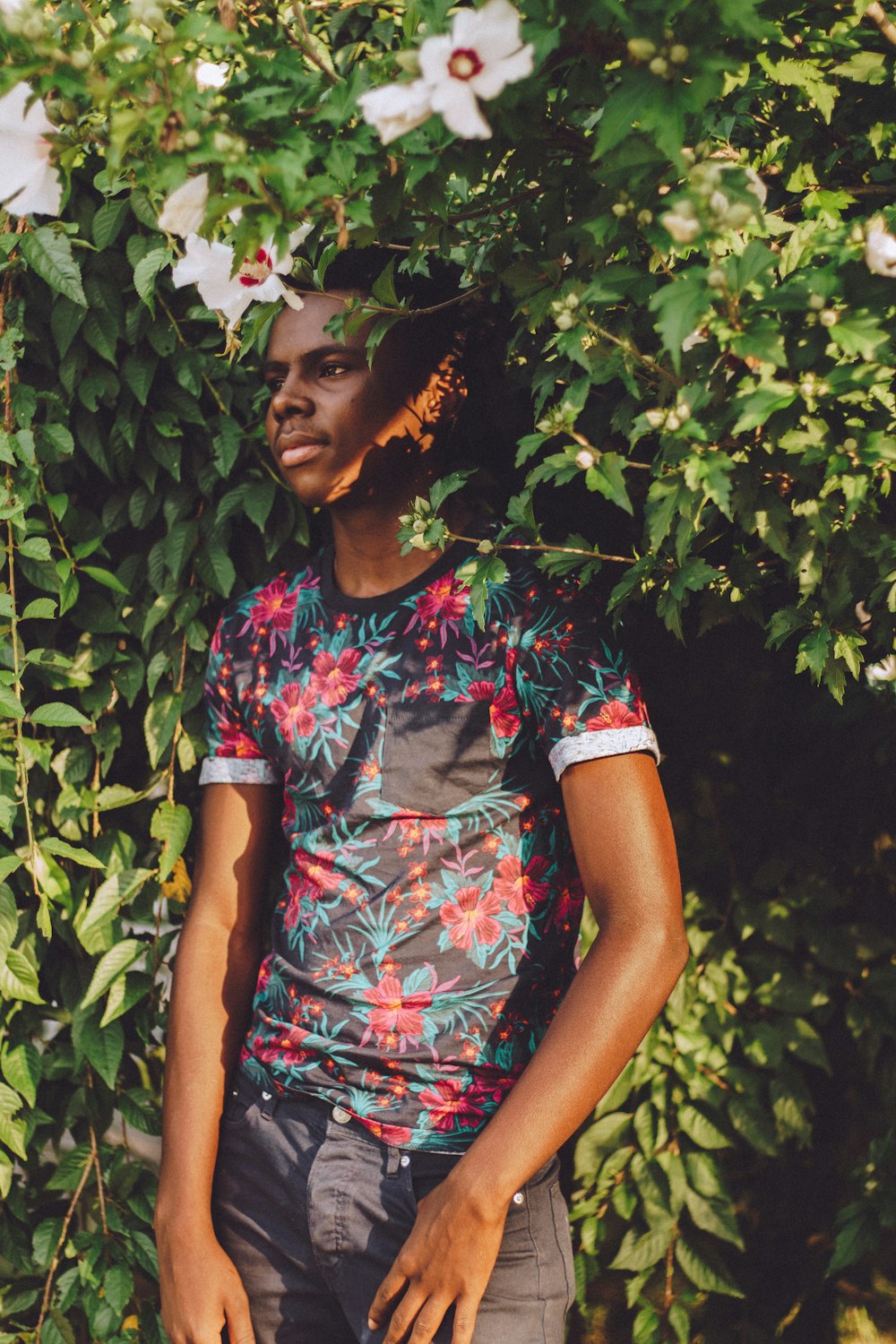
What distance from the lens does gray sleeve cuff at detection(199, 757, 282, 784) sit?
1.74 m

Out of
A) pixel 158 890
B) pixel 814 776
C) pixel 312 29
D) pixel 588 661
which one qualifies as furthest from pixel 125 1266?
pixel 312 29

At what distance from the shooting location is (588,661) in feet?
4.59

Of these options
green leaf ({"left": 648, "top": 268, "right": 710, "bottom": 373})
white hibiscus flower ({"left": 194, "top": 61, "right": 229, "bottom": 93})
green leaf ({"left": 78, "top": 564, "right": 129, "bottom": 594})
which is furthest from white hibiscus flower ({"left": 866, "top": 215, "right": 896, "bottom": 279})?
green leaf ({"left": 78, "top": 564, "right": 129, "bottom": 594})

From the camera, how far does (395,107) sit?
0.88 m

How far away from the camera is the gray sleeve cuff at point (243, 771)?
1.74 meters

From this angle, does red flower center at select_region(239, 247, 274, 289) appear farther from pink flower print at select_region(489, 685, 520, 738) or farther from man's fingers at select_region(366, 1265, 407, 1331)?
man's fingers at select_region(366, 1265, 407, 1331)

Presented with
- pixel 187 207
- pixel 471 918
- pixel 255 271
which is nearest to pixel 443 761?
pixel 471 918

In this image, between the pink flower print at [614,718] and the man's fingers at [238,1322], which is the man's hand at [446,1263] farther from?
the pink flower print at [614,718]

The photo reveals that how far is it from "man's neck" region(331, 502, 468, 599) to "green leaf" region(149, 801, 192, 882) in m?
0.55

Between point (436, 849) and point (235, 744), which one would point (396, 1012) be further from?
point (235, 744)

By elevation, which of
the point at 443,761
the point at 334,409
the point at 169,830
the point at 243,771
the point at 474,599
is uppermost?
the point at 334,409

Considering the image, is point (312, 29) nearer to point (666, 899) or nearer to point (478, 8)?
point (478, 8)

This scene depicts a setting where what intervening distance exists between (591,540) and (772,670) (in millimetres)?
441

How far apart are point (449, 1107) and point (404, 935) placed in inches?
9.5
